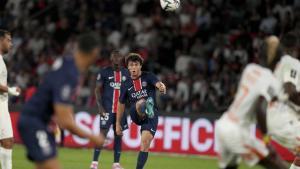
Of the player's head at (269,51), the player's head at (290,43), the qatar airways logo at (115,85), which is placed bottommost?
the qatar airways logo at (115,85)

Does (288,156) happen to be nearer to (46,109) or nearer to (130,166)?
(130,166)

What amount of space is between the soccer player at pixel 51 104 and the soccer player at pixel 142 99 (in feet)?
15.2

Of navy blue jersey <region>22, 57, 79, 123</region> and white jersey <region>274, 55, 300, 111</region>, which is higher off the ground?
white jersey <region>274, 55, 300, 111</region>

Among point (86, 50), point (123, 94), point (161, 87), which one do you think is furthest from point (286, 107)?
point (86, 50)

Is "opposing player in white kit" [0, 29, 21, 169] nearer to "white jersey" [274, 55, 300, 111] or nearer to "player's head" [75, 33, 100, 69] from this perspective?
"player's head" [75, 33, 100, 69]

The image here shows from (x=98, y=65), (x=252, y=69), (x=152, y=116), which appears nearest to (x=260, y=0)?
(x=98, y=65)

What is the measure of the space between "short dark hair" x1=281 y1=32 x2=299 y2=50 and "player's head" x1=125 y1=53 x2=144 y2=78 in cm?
308

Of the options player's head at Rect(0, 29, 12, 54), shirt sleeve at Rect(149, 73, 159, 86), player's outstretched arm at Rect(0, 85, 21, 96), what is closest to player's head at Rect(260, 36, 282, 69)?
player's outstretched arm at Rect(0, 85, 21, 96)

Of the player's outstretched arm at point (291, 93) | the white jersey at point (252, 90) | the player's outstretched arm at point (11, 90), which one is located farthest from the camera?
the player's outstretched arm at point (11, 90)

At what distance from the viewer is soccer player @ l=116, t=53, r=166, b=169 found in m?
12.4

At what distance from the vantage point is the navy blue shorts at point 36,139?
7684 millimetres

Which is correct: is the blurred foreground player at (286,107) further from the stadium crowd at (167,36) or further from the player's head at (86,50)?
the stadium crowd at (167,36)

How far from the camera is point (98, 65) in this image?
22.4 meters

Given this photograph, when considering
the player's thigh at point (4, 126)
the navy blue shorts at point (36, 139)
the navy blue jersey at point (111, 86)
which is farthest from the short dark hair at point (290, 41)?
the navy blue jersey at point (111, 86)
